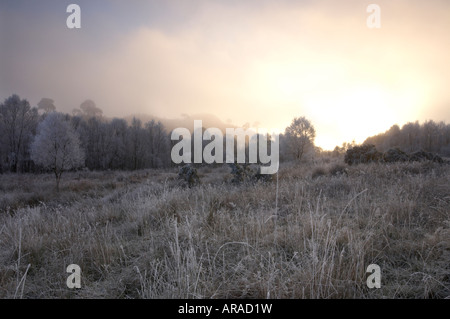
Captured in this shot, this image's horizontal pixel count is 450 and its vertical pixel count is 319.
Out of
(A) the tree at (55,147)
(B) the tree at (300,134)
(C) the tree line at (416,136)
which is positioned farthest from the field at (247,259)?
(C) the tree line at (416,136)

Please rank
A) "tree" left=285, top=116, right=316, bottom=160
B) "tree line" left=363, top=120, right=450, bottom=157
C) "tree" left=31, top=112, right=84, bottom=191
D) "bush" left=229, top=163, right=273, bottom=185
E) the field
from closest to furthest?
the field, "bush" left=229, top=163, right=273, bottom=185, "tree" left=31, top=112, right=84, bottom=191, "tree" left=285, top=116, right=316, bottom=160, "tree line" left=363, top=120, right=450, bottom=157

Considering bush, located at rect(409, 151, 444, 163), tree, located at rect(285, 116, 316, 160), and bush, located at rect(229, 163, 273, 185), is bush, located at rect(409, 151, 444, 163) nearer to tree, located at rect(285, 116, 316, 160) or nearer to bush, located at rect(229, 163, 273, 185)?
bush, located at rect(229, 163, 273, 185)

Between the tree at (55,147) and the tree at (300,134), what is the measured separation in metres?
27.2

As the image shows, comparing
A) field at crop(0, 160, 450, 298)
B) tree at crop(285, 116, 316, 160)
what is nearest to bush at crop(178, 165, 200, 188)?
field at crop(0, 160, 450, 298)

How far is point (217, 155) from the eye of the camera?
36.4 meters

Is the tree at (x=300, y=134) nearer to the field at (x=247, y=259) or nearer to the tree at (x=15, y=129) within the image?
the field at (x=247, y=259)

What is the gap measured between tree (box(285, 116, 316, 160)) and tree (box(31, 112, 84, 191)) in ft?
89.3

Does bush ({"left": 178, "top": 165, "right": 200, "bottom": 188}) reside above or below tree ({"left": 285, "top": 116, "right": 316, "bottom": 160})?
below

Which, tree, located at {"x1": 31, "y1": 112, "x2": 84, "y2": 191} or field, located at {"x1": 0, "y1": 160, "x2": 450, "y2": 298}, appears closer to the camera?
field, located at {"x1": 0, "y1": 160, "x2": 450, "y2": 298}

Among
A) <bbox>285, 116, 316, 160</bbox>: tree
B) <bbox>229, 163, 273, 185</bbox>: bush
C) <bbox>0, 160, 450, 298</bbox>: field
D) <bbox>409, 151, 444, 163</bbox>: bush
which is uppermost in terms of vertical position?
<bbox>285, 116, 316, 160</bbox>: tree

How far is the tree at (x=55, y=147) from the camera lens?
59.0 ft

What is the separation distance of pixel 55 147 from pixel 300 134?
29344 millimetres

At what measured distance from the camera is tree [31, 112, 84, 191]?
59.0ft

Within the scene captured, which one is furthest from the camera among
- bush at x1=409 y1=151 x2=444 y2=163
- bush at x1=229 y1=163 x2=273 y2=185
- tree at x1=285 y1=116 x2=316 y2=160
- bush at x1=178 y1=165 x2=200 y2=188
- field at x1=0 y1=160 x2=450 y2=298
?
tree at x1=285 y1=116 x2=316 y2=160
